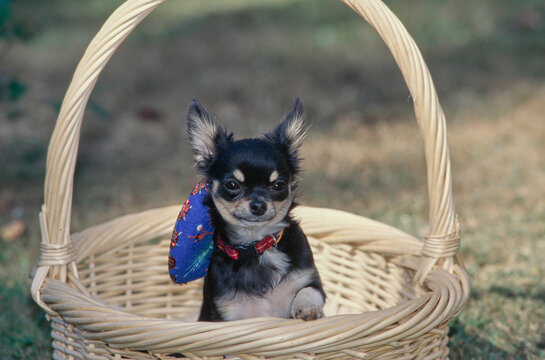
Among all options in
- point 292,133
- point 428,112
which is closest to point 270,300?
point 292,133

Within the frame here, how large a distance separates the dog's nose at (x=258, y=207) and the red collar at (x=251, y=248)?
0.26 m

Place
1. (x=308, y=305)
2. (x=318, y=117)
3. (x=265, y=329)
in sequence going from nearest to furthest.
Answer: (x=265, y=329), (x=308, y=305), (x=318, y=117)

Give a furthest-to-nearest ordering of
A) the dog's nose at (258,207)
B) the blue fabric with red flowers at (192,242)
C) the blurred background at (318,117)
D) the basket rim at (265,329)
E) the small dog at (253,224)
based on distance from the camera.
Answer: the blurred background at (318,117), the blue fabric with red flowers at (192,242), the small dog at (253,224), the dog's nose at (258,207), the basket rim at (265,329)

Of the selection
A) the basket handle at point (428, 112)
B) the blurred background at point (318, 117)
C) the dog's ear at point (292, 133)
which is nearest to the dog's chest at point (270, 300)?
the dog's ear at point (292, 133)

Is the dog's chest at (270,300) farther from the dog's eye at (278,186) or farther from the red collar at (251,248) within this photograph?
the dog's eye at (278,186)

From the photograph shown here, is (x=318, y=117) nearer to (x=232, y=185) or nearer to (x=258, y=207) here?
(x=232, y=185)

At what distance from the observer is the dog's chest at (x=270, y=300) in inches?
112

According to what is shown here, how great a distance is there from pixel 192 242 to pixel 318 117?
4.72m

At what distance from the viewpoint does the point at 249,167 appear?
2840mm

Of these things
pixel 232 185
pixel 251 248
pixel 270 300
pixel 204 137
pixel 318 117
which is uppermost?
pixel 318 117

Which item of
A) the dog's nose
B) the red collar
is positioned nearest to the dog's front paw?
the red collar

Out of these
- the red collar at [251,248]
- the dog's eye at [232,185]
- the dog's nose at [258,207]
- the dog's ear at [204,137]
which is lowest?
the red collar at [251,248]

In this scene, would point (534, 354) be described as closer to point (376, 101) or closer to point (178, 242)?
point (178, 242)

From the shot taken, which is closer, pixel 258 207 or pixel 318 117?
pixel 258 207
